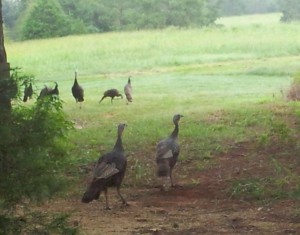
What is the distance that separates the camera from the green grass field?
1327cm

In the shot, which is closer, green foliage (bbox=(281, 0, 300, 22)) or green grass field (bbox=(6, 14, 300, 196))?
green grass field (bbox=(6, 14, 300, 196))

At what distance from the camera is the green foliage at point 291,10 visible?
62.5 metres

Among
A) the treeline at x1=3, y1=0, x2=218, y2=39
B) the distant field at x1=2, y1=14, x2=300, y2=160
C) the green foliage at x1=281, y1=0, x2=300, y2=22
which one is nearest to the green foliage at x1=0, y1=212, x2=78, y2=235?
the distant field at x1=2, y1=14, x2=300, y2=160

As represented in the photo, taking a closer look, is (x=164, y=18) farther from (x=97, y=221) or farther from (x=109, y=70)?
(x=97, y=221)

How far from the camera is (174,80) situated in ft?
85.3

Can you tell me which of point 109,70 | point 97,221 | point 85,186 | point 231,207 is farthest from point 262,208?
point 109,70

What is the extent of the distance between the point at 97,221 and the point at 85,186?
203cm

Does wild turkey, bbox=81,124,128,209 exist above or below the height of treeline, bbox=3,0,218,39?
below

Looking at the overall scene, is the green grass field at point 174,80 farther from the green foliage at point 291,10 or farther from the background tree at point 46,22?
the green foliage at point 291,10

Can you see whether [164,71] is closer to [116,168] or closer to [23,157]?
[116,168]

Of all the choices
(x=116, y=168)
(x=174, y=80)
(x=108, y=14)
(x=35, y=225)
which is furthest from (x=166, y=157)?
(x=108, y=14)

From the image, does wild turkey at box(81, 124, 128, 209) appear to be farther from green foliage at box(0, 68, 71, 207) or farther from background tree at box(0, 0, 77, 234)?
green foliage at box(0, 68, 71, 207)

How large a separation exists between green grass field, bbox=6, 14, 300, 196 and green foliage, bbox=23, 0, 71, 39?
25.9 feet

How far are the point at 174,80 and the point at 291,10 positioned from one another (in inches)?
1537
